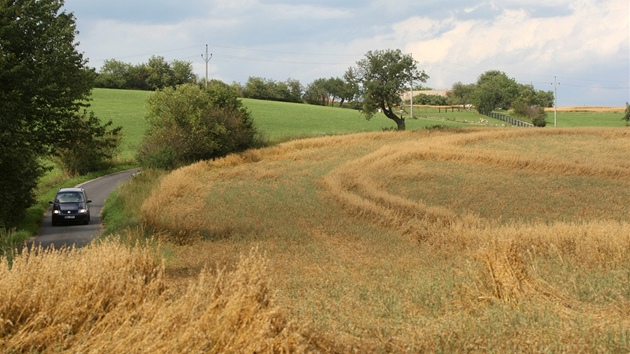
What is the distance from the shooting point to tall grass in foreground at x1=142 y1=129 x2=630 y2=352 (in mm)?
7383

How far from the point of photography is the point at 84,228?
113 feet

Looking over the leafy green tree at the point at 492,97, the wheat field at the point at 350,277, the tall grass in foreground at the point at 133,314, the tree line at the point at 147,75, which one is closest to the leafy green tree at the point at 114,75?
the tree line at the point at 147,75

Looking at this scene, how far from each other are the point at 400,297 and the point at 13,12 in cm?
2209

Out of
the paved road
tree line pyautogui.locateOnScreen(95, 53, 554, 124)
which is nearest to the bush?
tree line pyautogui.locateOnScreen(95, 53, 554, 124)

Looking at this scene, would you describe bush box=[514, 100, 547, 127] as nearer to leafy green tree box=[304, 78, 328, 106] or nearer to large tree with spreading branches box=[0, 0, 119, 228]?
leafy green tree box=[304, 78, 328, 106]

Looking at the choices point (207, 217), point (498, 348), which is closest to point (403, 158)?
Answer: point (207, 217)

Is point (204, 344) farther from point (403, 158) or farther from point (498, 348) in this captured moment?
point (403, 158)

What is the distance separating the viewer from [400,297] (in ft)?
30.9

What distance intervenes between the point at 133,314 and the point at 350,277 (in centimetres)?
606

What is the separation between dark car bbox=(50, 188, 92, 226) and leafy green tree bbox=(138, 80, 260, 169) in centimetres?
1357

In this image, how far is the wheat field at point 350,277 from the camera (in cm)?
662

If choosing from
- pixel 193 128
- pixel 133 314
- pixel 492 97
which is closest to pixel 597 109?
pixel 492 97

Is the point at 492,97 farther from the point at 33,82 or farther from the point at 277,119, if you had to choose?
the point at 33,82

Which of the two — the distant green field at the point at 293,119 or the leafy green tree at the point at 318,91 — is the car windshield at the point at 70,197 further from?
the leafy green tree at the point at 318,91
